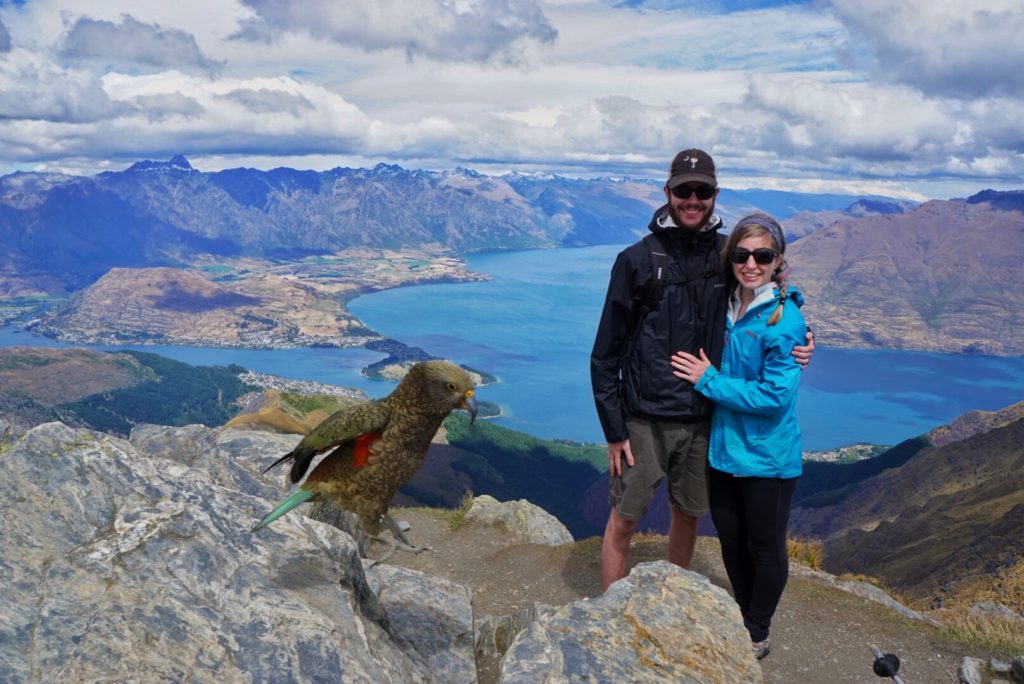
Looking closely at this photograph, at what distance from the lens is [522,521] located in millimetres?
14070

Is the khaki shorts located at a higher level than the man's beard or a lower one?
lower

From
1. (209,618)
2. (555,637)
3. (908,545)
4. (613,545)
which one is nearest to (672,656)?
(555,637)

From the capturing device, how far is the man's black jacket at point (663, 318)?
589 centimetres

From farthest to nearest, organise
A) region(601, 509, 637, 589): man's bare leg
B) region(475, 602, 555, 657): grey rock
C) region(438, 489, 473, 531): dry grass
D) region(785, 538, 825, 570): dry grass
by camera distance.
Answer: region(438, 489, 473, 531): dry grass, region(785, 538, 825, 570): dry grass, region(475, 602, 555, 657): grey rock, region(601, 509, 637, 589): man's bare leg

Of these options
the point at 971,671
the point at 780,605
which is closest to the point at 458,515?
the point at 780,605

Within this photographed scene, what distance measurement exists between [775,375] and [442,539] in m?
9.94

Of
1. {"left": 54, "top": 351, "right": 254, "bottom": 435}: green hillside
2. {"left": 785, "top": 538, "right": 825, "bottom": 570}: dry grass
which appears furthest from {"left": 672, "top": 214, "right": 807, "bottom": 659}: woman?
{"left": 54, "top": 351, "right": 254, "bottom": 435}: green hillside

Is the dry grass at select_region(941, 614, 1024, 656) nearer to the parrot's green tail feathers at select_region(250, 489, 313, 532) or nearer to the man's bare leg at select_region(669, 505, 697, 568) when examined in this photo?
the man's bare leg at select_region(669, 505, 697, 568)

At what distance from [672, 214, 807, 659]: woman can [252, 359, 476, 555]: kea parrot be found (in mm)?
2258

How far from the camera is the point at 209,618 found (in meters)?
4.26

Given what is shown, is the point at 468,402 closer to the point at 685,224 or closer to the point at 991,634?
the point at 685,224

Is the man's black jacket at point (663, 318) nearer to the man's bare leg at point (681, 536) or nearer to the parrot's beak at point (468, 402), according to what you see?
the man's bare leg at point (681, 536)

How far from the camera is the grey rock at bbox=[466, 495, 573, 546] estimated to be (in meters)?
13.8

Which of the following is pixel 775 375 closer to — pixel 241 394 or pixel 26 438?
pixel 26 438
